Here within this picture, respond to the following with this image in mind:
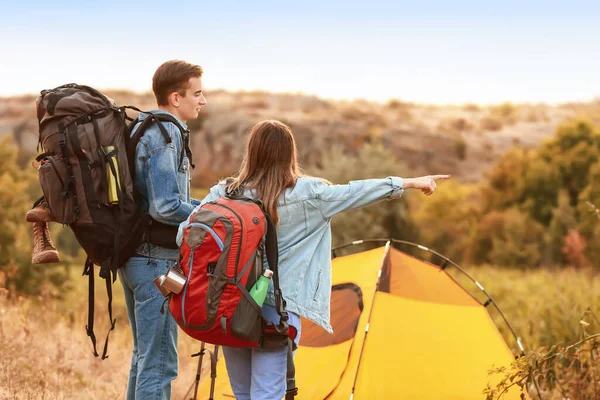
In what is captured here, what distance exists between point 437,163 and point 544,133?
12770 millimetres

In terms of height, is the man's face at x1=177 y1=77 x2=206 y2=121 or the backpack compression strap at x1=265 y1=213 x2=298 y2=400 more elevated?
the man's face at x1=177 y1=77 x2=206 y2=121

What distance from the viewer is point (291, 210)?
285 cm

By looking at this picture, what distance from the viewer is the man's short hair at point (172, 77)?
→ 321cm

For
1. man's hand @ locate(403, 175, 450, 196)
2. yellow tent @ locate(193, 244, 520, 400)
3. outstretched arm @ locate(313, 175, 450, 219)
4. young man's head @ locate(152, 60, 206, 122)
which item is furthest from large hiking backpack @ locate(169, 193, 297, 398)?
yellow tent @ locate(193, 244, 520, 400)

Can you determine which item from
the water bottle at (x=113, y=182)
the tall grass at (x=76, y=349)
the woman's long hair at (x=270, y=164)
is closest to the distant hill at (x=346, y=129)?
the tall grass at (x=76, y=349)

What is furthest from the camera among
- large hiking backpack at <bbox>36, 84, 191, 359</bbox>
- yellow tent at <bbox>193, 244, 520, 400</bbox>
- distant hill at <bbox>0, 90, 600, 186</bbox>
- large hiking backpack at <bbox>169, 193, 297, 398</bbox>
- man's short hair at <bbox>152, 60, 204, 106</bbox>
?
distant hill at <bbox>0, 90, 600, 186</bbox>

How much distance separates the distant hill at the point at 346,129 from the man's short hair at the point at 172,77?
26341 millimetres

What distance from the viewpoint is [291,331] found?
284 cm

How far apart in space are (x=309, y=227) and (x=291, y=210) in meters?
0.11

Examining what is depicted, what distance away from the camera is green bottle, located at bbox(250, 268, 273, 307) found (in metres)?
2.67

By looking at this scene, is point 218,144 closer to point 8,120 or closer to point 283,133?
point 8,120

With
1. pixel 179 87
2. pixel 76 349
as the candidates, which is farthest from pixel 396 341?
pixel 76 349

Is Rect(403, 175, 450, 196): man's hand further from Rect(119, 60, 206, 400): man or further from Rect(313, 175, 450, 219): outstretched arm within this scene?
Rect(119, 60, 206, 400): man

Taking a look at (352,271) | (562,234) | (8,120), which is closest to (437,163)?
(562,234)
